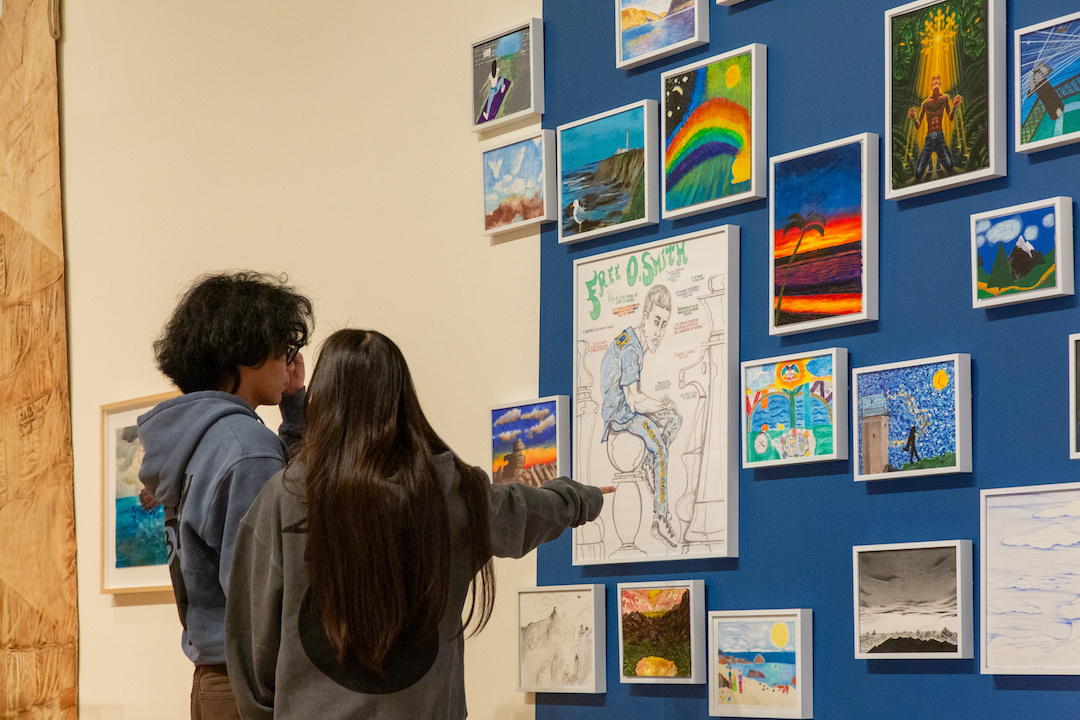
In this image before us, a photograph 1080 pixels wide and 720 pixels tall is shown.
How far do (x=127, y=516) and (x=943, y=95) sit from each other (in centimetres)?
274

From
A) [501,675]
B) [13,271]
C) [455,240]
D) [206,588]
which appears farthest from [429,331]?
[13,271]

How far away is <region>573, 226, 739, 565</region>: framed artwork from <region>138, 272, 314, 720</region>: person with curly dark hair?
63 cm

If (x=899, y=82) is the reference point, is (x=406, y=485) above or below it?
below

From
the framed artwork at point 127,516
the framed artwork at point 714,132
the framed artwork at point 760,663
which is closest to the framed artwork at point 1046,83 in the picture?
the framed artwork at point 714,132

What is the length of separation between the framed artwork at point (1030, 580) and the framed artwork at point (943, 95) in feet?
1.72

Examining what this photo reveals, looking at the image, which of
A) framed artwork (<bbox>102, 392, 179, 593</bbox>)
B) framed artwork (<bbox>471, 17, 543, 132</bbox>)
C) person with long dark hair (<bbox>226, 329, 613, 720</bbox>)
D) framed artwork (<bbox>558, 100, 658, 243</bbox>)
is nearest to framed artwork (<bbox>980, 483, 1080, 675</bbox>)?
person with long dark hair (<bbox>226, 329, 613, 720</bbox>)

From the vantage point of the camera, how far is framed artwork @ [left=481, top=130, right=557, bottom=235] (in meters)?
2.85

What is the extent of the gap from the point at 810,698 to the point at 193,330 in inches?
48.7

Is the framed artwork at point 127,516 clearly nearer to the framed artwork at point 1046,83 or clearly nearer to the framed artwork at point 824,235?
the framed artwork at point 824,235

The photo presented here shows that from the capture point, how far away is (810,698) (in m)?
2.33

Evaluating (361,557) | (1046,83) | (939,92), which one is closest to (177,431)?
(361,557)

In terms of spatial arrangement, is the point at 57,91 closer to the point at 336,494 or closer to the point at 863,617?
the point at 336,494

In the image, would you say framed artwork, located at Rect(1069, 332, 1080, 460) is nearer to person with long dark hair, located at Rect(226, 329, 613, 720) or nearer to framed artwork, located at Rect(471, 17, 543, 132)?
person with long dark hair, located at Rect(226, 329, 613, 720)

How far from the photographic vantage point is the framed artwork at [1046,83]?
2.06m
